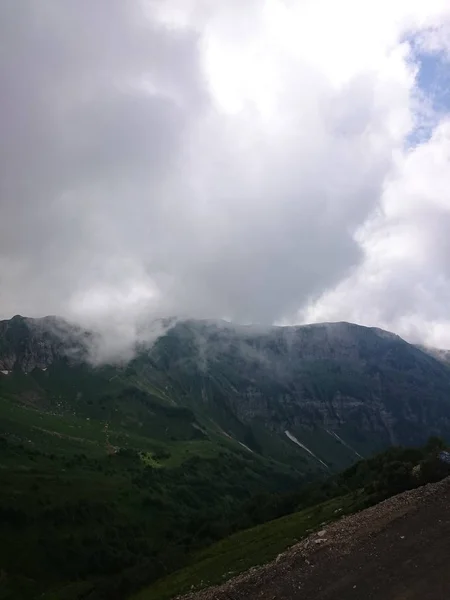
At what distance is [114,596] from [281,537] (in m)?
38.2

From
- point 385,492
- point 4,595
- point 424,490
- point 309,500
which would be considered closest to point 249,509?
point 309,500

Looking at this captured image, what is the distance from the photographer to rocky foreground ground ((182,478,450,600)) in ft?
92.1

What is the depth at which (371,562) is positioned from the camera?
30688 millimetres

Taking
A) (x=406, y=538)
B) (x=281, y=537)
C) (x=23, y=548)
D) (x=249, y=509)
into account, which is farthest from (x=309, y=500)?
(x=23, y=548)

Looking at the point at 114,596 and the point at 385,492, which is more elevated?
the point at 385,492

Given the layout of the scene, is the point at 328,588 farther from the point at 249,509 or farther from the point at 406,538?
the point at 249,509

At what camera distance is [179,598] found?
4138cm

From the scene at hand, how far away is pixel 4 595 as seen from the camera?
366ft

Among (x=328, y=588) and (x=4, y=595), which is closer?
(x=328, y=588)

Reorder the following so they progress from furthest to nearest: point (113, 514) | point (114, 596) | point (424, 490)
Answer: point (113, 514) → point (114, 596) → point (424, 490)

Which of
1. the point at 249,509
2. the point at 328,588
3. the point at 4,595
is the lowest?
the point at 4,595

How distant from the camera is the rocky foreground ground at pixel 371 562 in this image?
92.1 ft

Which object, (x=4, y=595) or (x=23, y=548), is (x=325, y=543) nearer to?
(x=4, y=595)

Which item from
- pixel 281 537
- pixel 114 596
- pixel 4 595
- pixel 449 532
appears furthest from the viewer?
pixel 4 595
